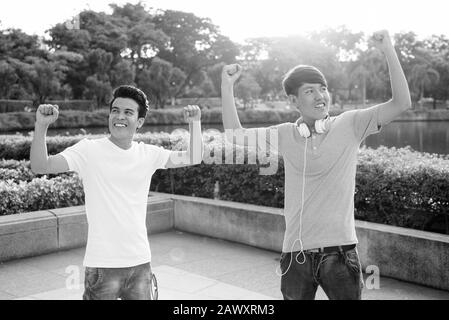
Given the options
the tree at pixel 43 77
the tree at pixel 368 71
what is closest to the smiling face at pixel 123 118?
the tree at pixel 43 77

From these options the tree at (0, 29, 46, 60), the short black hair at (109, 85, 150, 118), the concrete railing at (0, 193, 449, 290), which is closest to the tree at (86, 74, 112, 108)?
the tree at (0, 29, 46, 60)

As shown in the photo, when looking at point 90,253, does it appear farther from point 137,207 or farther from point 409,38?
point 409,38

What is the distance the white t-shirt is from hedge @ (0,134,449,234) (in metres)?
3.55

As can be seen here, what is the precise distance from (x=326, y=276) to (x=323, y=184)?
428 mm

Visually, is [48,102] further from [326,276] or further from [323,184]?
[326,276]

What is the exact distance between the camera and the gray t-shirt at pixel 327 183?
2.51 metres

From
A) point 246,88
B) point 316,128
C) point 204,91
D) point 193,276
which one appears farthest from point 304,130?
point 204,91

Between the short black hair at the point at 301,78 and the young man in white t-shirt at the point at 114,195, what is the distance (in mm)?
512

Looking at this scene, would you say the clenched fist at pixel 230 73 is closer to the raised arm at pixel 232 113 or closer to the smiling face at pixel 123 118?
the raised arm at pixel 232 113

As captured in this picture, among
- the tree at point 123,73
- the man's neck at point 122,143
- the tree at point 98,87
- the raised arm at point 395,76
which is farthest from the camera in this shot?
the tree at point 123,73

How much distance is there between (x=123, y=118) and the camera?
2805 mm

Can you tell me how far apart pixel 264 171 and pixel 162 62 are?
44.4 m

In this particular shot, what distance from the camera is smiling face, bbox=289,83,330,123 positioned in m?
2.68

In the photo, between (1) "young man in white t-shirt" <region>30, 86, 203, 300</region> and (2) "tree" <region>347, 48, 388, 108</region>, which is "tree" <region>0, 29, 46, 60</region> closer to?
(2) "tree" <region>347, 48, 388, 108</region>
